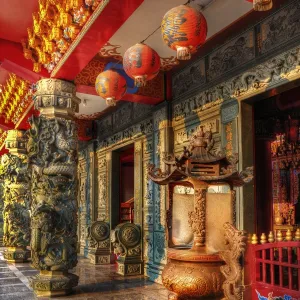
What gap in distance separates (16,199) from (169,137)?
15.5ft

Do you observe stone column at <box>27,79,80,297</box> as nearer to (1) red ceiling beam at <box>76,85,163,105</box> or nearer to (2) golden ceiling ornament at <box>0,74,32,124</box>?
(1) red ceiling beam at <box>76,85,163,105</box>

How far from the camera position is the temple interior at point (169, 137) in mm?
3814

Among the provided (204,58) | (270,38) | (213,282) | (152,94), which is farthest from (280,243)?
(152,94)

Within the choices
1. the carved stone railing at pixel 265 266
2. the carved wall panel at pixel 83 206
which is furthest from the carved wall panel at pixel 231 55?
the carved wall panel at pixel 83 206

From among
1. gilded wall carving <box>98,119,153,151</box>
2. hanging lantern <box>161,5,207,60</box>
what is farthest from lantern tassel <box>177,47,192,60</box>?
gilded wall carving <box>98,119,153,151</box>

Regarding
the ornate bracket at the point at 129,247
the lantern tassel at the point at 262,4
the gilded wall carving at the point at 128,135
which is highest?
the gilded wall carving at the point at 128,135

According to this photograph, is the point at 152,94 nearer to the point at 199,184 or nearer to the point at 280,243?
the point at 199,184

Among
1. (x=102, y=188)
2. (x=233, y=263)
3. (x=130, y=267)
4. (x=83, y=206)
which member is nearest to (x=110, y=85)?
(x=233, y=263)

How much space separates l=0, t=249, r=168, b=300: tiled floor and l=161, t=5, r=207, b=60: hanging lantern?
3293 mm

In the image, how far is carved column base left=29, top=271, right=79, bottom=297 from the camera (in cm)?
556

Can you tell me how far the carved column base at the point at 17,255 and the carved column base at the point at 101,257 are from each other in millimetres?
1575

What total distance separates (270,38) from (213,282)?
2.59 meters

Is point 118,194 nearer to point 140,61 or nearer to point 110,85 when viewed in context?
point 110,85

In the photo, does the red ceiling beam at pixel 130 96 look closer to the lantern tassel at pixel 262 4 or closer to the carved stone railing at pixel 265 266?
the carved stone railing at pixel 265 266
